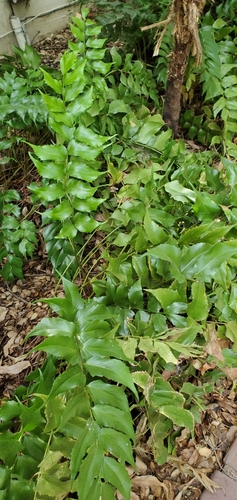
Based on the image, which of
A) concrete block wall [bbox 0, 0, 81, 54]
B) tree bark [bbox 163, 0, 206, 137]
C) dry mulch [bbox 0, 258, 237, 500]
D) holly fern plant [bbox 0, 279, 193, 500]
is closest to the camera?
holly fern plant [bbox 0, 279, 193, 500]

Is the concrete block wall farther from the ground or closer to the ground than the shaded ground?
farther from the ground

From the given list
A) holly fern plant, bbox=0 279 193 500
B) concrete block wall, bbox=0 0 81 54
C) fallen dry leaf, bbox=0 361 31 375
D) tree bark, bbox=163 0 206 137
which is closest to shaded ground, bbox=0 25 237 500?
fallen dry leaf, bbox=0 361 31 375

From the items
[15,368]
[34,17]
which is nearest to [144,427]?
[15,368]

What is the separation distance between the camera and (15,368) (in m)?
1.72

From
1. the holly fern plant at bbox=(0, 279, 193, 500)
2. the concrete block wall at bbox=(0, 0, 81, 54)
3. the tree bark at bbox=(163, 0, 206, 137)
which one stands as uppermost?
the concrete block wall at bbox=(0, 0, 81, 54)

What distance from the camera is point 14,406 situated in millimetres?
1182

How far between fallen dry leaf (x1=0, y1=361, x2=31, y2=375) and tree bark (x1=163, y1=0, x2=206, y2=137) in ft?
4.83

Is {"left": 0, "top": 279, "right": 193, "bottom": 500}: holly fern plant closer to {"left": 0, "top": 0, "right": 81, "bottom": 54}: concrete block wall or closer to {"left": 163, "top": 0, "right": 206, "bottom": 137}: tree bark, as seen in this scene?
{"left": 163, "top": 0, "right": 206, "bottom": 137}: tree bark

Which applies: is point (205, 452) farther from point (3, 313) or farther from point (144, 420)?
point (3, 313)

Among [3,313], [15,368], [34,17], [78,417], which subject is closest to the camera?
[78,417]

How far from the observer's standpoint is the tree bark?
1.68m

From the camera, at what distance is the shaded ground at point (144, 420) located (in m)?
1.39

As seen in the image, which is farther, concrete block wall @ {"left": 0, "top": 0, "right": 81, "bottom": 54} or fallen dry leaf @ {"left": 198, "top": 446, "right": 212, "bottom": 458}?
concrete block wall @ {"left": 0, "top": 0, "right": 81, "bottom": 54}

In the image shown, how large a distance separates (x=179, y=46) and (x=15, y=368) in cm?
160
